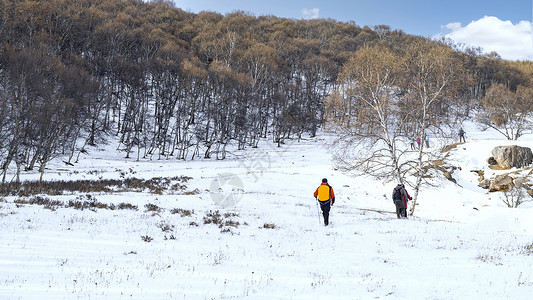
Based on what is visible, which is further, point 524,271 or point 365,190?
point 365,190

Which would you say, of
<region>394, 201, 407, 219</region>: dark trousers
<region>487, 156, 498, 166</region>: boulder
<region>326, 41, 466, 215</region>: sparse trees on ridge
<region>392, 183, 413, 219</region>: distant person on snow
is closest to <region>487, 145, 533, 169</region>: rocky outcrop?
<region>487, 156, 498, 166</region>: boulder

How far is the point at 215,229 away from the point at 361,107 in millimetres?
12864

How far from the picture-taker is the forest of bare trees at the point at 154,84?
26.0 meters

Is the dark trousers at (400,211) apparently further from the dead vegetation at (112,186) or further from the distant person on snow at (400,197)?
the dead vegetation at (112,186)

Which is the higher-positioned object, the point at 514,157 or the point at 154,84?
the point at 154,84

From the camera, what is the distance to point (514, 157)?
30203 mm

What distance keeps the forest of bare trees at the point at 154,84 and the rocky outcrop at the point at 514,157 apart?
19.0 feet

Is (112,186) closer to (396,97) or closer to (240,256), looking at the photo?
(240,256)

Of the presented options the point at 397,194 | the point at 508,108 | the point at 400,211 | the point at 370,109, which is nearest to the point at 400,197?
the point at 397,194

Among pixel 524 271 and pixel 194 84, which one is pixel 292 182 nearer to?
pixel 524 271

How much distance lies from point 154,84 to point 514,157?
49.3 metres

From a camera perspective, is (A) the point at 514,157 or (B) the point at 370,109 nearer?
(B) the point at 370,109

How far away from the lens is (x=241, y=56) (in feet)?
202

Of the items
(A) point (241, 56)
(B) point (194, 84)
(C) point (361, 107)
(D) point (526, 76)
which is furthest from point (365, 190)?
(D) point (526, 76)
